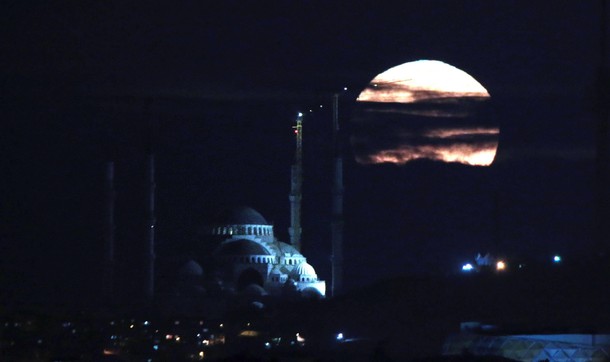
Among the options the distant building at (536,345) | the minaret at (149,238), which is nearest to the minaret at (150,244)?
the minaret at (149,238)

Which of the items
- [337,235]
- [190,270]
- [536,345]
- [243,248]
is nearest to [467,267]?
[337,235]

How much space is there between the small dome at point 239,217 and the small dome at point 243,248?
311cm

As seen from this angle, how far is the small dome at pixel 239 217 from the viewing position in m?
113

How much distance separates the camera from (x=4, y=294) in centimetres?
9731

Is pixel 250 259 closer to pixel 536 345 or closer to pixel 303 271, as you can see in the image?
pixel 303 271

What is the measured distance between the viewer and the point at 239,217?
113 metres

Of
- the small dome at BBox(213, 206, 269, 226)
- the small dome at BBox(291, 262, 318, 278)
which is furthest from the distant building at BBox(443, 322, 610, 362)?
the small dome at BBox(213, 206, 269, 226)

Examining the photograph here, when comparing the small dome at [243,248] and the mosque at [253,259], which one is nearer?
the mosque at [253,259]

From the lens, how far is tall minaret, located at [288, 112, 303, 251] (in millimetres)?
109750

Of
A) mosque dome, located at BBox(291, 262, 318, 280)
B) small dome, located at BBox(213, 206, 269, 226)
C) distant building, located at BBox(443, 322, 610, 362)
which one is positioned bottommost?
distant building, located at BBox(443, 322, 610, 362)

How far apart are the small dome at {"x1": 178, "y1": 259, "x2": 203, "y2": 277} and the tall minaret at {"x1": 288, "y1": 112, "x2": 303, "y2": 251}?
7711 millimetres

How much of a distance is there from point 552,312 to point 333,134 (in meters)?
35.7

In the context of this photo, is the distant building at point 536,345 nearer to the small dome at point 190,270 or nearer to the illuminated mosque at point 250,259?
the illuminated mosque at point 250,259

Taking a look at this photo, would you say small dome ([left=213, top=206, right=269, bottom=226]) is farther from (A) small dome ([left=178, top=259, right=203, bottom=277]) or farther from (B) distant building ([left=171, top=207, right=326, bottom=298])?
(A) small dome ([left=178, top=259, right=203, bottom=277])
